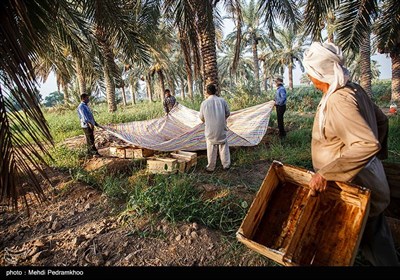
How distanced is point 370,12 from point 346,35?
51 cm

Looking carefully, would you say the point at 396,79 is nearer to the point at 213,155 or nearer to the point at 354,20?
the point at 354,20

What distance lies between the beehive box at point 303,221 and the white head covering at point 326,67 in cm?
46

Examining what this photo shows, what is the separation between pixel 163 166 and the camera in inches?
159

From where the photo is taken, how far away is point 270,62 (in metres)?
33.0

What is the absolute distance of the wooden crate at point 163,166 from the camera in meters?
3.95

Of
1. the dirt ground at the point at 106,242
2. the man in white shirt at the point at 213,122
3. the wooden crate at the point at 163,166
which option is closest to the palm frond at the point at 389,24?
the man in white shirt at the point at 213,122

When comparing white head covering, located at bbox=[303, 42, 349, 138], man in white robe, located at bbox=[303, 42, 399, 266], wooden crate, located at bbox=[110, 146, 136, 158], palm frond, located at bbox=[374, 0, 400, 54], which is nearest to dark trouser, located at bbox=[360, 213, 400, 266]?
man in white robe, located at bbox=[303, 42, 399, 266]

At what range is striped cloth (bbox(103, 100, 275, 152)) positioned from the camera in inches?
182

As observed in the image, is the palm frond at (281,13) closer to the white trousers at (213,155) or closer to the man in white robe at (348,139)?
the white trousers at (213,155)

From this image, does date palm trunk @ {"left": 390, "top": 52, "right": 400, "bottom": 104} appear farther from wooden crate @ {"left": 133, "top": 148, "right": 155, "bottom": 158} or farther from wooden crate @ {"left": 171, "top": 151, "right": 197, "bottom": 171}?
wooden crate @ {"left": 133, "top": 148, "right": 155, "bottom": 158}

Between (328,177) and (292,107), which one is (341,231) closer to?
(328,177)

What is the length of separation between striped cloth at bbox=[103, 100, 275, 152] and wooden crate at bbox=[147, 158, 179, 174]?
1.02 ft

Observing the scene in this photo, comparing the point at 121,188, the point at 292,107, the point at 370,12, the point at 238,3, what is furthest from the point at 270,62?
the point at 121,188

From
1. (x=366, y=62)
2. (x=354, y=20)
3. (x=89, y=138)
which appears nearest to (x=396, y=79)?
(x=366, y=62)
